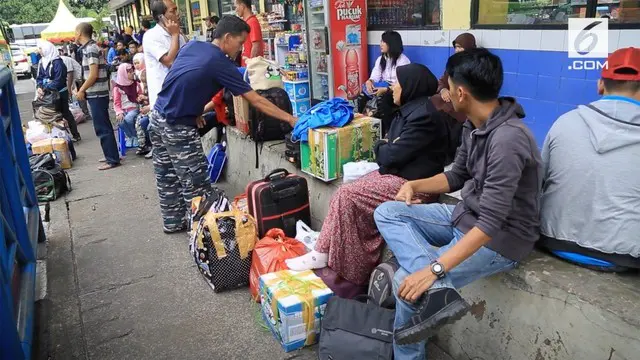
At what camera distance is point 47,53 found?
769 centimetres

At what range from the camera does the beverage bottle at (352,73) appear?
668 centimetres

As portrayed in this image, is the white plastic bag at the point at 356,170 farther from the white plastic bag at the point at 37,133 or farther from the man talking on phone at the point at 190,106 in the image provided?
the white plastic bag at the point at 37,133

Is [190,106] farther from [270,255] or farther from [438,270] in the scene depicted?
[438,270]

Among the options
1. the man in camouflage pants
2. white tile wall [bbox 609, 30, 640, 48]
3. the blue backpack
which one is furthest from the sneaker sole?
the blue backpack

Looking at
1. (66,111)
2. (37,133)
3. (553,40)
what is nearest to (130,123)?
(37,133)

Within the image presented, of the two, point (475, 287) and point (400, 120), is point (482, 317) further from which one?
point (400, 120)

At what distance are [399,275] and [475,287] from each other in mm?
428

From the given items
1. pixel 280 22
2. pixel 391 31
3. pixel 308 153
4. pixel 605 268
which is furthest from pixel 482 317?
pixel 280 22

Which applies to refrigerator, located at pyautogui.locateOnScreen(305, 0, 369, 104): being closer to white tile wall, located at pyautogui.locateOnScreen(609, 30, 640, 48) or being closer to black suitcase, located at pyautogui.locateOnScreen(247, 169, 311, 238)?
black suitcase, located at pyautogui.locateOnScreen(247, 169, 311, 238)

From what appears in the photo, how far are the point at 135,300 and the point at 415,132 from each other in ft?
7.28

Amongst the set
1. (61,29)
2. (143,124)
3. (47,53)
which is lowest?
(143,124)

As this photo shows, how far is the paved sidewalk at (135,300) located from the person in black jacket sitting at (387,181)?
58 cm

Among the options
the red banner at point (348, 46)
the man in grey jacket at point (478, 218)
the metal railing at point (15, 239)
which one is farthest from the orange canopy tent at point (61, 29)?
the man in grey jacket at point (478, 218)

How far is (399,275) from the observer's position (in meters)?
2.36
